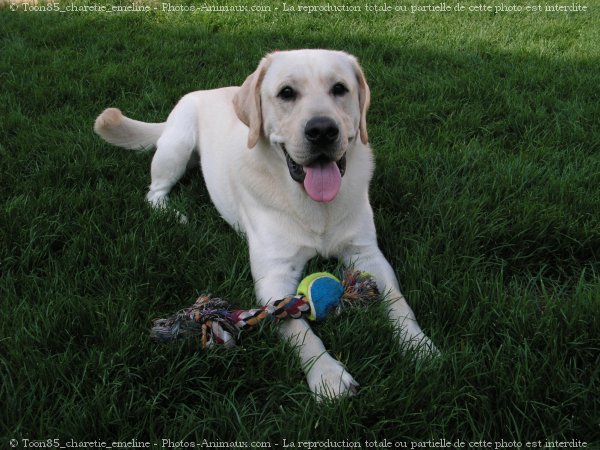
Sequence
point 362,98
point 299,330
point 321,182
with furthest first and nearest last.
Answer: point 362,98 < point 321,182 < point 299,330

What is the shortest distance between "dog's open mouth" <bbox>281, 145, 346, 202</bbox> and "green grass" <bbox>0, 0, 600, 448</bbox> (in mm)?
349

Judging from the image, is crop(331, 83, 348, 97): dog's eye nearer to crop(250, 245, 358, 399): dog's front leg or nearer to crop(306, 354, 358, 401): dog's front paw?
crop(250, 245, 358, 399): dog's front leg

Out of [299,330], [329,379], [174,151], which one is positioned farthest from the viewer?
[174,151]

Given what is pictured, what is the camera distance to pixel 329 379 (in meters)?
1.72

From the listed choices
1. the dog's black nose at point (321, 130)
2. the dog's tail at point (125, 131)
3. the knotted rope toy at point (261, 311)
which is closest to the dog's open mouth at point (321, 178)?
the dog's black nose at point (321, 130)

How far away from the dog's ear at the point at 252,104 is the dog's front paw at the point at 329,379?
1084 millimetres

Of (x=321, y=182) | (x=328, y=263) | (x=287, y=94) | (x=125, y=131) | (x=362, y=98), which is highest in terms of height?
(x=287, y=94)

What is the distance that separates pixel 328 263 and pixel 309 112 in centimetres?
70

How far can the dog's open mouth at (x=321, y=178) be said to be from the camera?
90.4 inches

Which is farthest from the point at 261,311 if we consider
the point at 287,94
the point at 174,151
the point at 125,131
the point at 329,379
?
the point at 125,131

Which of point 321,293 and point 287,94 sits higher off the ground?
point 287,94

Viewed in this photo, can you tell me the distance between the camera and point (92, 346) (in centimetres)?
180

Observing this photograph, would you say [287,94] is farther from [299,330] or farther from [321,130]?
[299,330]

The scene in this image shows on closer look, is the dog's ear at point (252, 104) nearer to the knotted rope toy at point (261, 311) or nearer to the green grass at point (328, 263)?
the green grass at point (328, 263)
